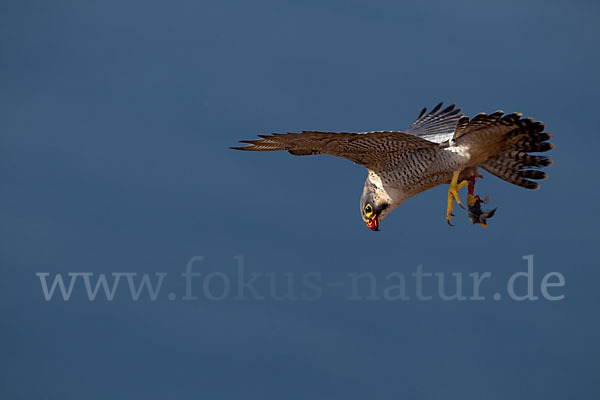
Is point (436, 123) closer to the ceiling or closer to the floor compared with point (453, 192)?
closer to the ceiling

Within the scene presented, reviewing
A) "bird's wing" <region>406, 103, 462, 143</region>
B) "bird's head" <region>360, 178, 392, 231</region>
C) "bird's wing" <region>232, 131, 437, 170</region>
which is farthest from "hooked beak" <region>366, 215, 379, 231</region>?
"bird's wing" <region>406, 103, 462, 143</region>

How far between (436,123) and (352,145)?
9.60ft

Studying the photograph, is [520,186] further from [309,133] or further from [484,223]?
[309,133]

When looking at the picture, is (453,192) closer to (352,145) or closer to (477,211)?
(477,211)

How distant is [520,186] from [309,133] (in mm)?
2736

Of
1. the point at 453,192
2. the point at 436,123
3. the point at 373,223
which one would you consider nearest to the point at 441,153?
the point at 453,192

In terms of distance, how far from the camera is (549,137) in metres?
12.2

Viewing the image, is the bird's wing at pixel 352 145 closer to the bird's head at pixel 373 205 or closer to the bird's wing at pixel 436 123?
the bird's head at pixel 373 205

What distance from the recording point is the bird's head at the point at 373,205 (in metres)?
12.9

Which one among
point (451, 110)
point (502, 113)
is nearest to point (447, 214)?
point (502, 113)

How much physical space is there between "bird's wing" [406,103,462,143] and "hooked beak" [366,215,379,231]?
165 cm

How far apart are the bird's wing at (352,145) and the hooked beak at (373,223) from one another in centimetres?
66

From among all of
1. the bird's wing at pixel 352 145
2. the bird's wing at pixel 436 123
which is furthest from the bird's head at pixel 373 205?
the bird's wing at pixel 436 123

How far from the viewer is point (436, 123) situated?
14859mm
